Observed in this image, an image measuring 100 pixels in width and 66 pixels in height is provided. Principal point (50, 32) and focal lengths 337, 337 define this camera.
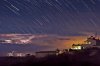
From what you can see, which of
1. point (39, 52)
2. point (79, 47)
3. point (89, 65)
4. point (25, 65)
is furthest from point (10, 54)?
point (89, 65)

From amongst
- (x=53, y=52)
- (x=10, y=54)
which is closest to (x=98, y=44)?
(x=53, y=52)

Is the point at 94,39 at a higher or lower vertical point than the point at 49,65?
higher

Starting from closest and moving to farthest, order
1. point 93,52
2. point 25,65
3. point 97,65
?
1. point 97,65
2. point 25,65
3. point 93,52

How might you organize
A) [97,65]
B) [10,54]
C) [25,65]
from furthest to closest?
[10,54], [25,65], [97,65]

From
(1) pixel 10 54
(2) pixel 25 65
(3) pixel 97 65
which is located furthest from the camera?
(1) pixel 10 54

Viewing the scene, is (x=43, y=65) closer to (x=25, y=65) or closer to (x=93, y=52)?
(x=25, y=65)

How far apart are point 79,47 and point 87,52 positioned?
1951 centimetres

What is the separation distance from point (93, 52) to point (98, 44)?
73.9ft

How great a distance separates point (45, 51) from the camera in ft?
317

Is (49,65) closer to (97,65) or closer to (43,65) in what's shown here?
(43,65)

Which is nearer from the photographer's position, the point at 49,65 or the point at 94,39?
the point at 49,65

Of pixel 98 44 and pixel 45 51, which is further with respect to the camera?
pixel 98 44

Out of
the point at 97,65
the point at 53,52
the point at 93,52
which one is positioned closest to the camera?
the point at 97,65

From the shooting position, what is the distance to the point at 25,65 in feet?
212
